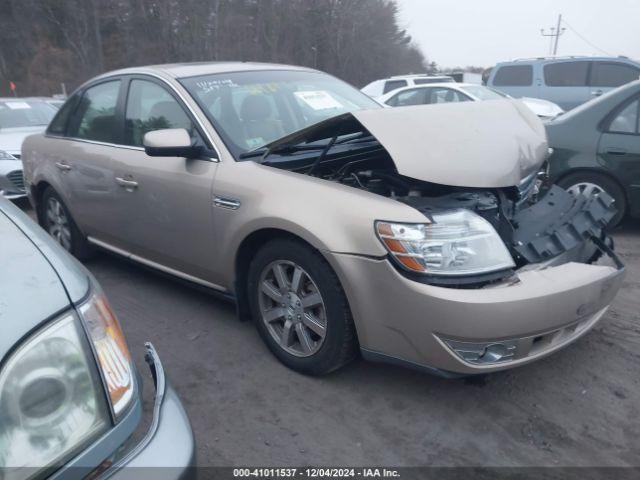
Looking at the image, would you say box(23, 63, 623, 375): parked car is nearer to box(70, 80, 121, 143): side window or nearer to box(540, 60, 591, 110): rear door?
box(70, 80, 121, 143): side window

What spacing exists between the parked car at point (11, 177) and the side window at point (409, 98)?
642 cm

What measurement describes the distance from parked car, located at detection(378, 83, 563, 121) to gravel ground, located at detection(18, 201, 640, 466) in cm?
708

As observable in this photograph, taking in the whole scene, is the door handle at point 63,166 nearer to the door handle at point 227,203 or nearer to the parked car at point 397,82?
the door handle at point 227,203

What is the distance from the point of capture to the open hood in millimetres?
2506

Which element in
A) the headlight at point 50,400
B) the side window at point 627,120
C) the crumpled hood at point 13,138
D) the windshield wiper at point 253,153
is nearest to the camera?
the headlight at point 50,400

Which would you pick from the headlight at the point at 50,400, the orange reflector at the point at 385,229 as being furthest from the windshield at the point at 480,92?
the headlight at the point at 50,400

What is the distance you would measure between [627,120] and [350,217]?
142 inches

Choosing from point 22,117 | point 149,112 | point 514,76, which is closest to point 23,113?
point 22,117

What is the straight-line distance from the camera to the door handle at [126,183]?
3.57 metres

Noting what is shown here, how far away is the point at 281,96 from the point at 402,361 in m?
2.00

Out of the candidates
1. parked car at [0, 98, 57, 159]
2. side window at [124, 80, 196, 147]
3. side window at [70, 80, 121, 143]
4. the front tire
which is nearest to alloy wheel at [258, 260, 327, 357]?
the front tire

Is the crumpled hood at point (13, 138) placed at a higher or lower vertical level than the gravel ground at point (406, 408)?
higher

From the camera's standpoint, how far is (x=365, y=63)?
130ft

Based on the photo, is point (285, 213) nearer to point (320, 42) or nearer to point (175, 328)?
point (175, 328)
